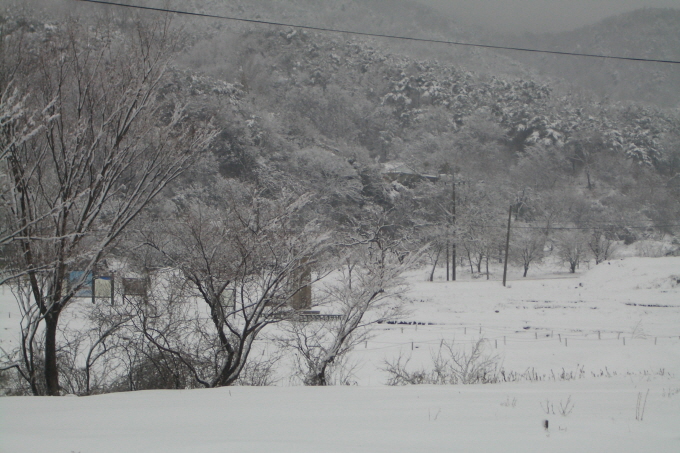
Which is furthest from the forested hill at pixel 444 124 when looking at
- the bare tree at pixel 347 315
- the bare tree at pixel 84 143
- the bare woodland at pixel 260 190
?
the bare tree at pixel 84 143

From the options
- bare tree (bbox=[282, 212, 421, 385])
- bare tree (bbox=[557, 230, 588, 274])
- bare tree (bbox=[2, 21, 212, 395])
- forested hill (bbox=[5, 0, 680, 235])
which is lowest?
bare tree (bbox=[557, 230, 588, 274])

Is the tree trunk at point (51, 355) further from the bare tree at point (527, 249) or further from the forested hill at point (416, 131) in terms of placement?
the bare tree at point (527, 249)

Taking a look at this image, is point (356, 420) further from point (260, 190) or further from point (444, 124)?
point (444, 124)

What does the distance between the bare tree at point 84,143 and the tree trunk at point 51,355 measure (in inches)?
0.6

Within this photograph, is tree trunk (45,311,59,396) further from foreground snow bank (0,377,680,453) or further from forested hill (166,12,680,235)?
forested hill (166,12,680,235)

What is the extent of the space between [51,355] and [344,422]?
6.05 metres

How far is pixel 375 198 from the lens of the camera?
4956cm

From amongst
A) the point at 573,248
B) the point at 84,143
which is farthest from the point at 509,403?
the point at 573,248

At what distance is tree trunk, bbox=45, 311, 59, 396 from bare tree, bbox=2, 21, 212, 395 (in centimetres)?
2

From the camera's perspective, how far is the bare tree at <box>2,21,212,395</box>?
7949 mm

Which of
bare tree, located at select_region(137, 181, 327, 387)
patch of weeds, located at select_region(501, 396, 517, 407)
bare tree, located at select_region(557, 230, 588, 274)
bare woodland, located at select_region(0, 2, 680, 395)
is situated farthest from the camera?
bare tree, located at select_region(557, 230, 588, 274)

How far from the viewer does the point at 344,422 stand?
454cm

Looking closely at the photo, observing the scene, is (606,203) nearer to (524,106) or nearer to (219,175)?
(524,106)

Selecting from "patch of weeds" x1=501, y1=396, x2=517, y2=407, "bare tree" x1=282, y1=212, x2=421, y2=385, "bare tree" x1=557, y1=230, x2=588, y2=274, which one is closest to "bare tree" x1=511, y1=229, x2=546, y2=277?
"bare tree" x1=557, y1=230, x2=588, y2=274
